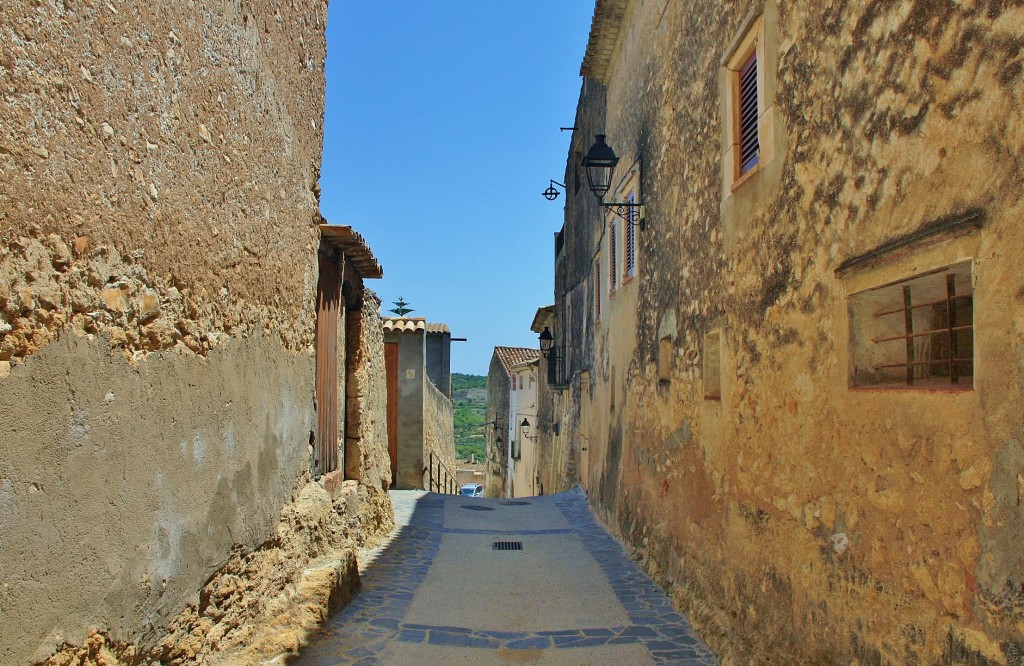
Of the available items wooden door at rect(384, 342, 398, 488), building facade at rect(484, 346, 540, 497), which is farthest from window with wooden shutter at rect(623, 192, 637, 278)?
building facade at rect(484, 346, 540, 497)

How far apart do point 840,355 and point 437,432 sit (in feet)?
53.5

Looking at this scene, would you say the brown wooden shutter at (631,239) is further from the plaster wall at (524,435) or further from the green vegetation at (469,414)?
the green vegetation at (469,414)

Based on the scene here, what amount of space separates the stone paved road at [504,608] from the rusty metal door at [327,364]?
1252 millimetres

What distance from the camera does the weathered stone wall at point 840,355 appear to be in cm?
235

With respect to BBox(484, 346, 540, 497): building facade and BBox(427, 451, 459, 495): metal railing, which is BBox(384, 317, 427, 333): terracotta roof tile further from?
BBox(484, 346, 540, 497): building facade

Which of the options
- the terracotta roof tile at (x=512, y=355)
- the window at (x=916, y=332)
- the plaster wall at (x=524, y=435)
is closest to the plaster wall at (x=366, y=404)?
the window at (x=916, y=332)

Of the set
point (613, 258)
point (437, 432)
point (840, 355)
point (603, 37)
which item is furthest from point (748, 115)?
point (437, 432)

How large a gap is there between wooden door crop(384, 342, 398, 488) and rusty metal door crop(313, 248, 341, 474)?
7597 mm

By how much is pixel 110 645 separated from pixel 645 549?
5545mm

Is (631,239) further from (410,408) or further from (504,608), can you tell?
(410,408)

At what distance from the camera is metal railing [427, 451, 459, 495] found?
17406 millimetres

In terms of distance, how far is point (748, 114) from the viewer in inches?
204

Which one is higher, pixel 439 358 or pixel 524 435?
pixel 439 358

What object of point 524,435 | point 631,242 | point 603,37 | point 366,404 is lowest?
point 524,435
